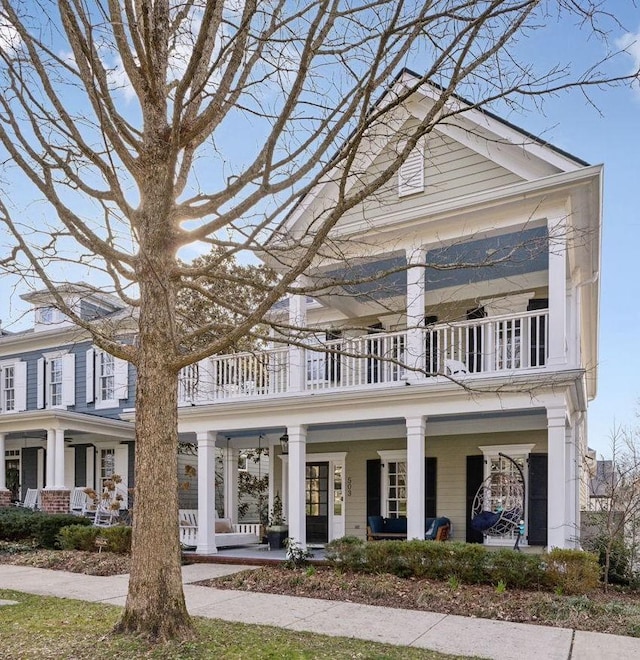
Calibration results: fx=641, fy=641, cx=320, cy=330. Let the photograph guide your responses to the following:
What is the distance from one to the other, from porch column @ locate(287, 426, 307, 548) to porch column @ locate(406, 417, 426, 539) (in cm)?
190

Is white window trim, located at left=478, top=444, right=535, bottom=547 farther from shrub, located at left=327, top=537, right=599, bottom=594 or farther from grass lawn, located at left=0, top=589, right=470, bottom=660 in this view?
grass lawn, located at left=0, top=589, right=470, bottom=660

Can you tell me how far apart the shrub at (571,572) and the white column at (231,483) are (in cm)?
835

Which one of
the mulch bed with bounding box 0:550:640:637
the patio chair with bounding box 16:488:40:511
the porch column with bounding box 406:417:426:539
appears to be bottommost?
the patio chair with bounding box 16:488:40:511

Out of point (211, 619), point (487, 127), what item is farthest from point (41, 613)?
point (487, 127)

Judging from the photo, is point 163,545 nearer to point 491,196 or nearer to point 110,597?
point 110,597

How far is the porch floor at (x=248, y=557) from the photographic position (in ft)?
34.7

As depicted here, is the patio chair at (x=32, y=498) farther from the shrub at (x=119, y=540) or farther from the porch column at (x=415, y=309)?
the porch column at (x=415, y=309)

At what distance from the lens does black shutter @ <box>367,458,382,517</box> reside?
12.9 m

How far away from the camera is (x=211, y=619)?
21.2 feet

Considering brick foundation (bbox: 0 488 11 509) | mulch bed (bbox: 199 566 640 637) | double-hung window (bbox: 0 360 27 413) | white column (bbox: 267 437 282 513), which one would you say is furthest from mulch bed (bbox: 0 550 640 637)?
double-hung window (bbox: 0 360 27 413)

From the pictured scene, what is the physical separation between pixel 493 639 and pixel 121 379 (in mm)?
13576

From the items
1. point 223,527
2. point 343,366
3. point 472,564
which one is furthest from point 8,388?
point 472,564

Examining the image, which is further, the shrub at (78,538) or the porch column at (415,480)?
the shrub at (78,538)

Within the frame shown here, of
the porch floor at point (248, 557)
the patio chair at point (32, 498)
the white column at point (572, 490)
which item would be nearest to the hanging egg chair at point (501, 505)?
the white column at point (572, 490)
